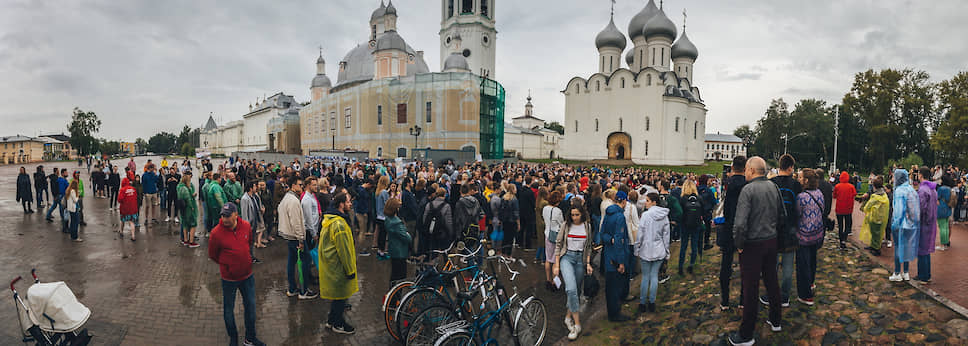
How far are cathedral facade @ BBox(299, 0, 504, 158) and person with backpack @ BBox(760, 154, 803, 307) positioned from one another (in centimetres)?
3014

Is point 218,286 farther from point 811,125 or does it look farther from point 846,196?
point 811,125

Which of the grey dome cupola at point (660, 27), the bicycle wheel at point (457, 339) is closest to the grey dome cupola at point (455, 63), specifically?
the grey dome cupola at point (660, 27)

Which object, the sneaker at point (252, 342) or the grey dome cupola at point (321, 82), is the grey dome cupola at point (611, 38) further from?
the sneaker at point (252, 342)

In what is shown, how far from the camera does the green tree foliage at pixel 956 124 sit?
27.6 meters

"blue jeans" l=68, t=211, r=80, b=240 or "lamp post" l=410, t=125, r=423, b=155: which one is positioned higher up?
"lamp post" l=410, t=125, r=423, b=155

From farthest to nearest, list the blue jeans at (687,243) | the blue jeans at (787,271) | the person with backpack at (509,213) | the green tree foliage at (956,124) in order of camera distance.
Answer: the green tree foliage at (956,124) < the person with backpack at (509,213) < the blue jeans at (687,243) < the blue jeans at (787,271)

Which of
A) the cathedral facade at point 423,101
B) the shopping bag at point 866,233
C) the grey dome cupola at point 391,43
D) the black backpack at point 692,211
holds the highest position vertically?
the grey dome cupola at point 391,43

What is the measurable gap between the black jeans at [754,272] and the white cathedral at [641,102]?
4429 cm

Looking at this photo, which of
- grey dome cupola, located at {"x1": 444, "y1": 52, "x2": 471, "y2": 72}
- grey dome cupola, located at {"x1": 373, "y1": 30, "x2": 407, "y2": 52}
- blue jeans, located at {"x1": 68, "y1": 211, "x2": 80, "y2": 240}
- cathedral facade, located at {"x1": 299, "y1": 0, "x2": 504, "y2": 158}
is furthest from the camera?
grey dome cupola, located at {"x1": 373, "y1": 30, "x2": 407, "y2": 52}

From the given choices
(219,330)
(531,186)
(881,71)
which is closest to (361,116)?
(531,186)

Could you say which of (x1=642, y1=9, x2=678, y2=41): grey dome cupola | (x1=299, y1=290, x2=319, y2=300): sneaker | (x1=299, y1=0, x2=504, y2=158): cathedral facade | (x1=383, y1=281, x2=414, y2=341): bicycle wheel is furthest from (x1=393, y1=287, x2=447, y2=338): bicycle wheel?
(x1=642, y1=9, x2=678, y2=41): grey dome cupola

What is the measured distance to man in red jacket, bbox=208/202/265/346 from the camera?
4.74 metres

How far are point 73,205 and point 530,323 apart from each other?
1113 cm

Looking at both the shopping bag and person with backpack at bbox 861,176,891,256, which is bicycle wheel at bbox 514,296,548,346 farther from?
the shopping bag
